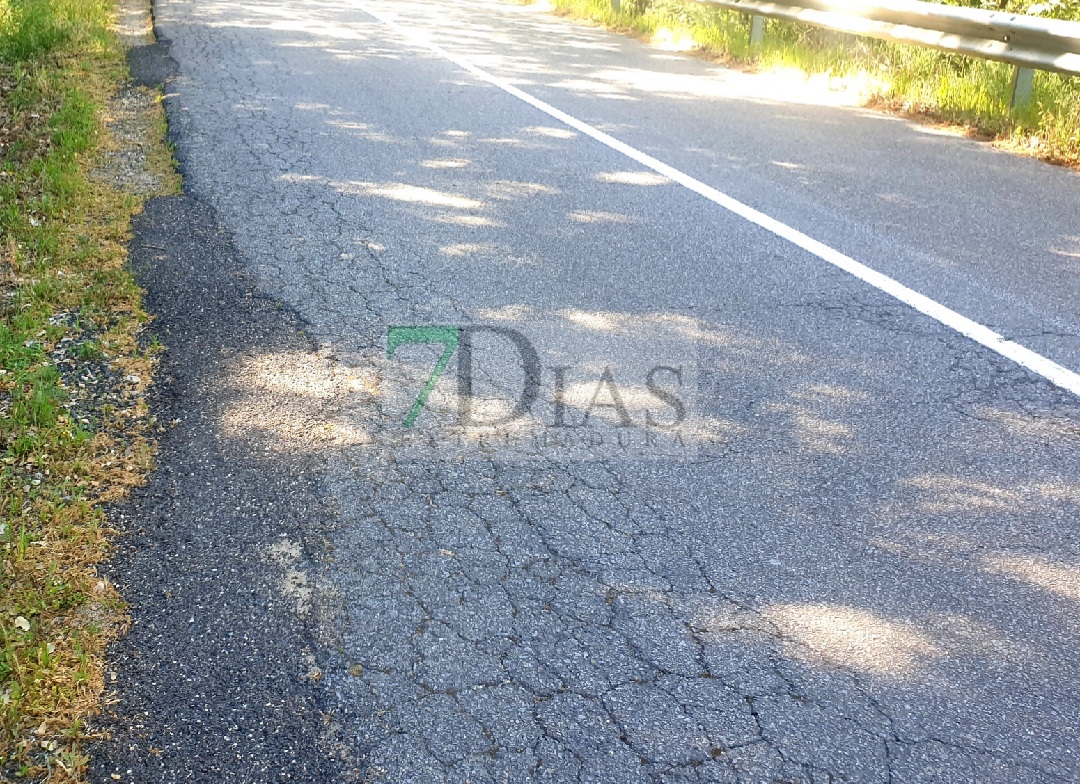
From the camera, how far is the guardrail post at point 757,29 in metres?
12.3

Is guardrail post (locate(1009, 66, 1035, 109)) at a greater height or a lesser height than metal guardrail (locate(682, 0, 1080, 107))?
lesser

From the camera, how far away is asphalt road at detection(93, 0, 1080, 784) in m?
2.48

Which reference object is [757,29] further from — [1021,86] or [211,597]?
[211,597]

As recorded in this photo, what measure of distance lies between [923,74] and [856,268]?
5.42 m

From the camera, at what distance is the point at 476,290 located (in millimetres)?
5047

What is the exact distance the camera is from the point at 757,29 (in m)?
12.3

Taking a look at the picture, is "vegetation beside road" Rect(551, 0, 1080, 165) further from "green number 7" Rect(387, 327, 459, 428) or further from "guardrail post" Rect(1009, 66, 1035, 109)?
"green number 7" Rect(387, 327, 459, 428)

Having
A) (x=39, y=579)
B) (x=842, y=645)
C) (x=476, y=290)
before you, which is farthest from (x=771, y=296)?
(x=39, y=579)

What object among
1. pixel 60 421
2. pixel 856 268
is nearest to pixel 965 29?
pixel 856 268

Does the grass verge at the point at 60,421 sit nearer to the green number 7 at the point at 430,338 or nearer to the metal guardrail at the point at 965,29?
the green number 7 at the point at 430,338

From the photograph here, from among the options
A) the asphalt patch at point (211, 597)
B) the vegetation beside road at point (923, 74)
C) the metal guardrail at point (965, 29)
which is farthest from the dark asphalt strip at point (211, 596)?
the metal guardrail at point (965, 29)

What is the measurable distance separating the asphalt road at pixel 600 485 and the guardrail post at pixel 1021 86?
1.73m
